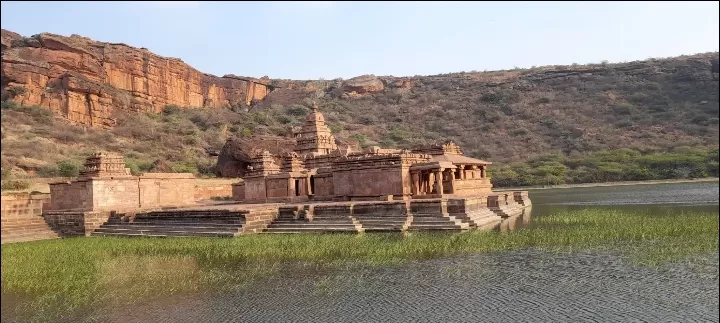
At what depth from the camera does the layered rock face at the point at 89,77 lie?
178 ft

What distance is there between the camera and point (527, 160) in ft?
186

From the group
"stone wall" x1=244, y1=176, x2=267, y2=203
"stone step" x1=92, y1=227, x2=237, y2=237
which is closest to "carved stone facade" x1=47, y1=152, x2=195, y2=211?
"stone step" x1=92, y1=227, x2=237, y2=237

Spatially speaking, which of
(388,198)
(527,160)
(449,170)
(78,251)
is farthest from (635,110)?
(78,251)

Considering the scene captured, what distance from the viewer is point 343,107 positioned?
81.5 metres

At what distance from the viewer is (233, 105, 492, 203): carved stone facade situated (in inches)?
829

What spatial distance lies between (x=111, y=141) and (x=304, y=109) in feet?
92.6

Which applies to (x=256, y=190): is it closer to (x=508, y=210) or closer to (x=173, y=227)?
(x=173, y=227)

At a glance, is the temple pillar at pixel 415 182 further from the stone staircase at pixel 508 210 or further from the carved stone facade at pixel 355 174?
the stone staircase at pixel 508 210

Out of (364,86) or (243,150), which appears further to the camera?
(364,86)

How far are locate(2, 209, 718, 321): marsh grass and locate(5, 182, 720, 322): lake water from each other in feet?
2.61

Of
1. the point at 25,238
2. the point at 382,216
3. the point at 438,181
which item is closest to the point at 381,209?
the point at 382,216

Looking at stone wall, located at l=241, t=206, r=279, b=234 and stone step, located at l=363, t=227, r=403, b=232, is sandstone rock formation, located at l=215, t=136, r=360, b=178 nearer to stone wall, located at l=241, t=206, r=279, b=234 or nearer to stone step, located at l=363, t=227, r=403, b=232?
stone wall, located at l=241, t=206, r=279, b=234

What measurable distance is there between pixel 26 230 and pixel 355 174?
41.7 ft

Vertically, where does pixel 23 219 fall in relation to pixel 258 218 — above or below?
above
